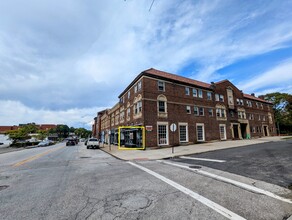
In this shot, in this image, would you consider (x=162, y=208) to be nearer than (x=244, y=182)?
Yes

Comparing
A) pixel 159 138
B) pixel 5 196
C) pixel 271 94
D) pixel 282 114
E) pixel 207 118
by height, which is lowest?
pixel 5 196

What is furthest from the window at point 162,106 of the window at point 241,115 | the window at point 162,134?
the window at point 241,115

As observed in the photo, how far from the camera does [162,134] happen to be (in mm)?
21297

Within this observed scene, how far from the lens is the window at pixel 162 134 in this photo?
68.7ft

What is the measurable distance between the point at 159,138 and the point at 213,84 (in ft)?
52.9

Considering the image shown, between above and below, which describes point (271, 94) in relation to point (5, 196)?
above

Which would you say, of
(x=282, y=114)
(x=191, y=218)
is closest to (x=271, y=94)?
(x=282, y=114)

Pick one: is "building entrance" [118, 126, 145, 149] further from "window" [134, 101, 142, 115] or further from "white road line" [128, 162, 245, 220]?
"white road line" [128, 162, 245, 220]

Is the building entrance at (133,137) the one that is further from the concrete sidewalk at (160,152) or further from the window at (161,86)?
the window at (161,86)

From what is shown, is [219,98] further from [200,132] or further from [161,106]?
[161,106]

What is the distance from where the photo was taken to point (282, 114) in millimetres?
50281

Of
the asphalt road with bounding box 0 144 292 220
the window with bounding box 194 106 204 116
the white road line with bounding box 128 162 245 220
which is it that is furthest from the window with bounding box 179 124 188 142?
the white road line with bounding box 128 162 245 220

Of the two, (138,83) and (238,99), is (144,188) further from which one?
(238,99)

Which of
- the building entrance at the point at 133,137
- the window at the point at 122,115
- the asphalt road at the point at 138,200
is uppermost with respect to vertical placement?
the window at the point at 122,115
